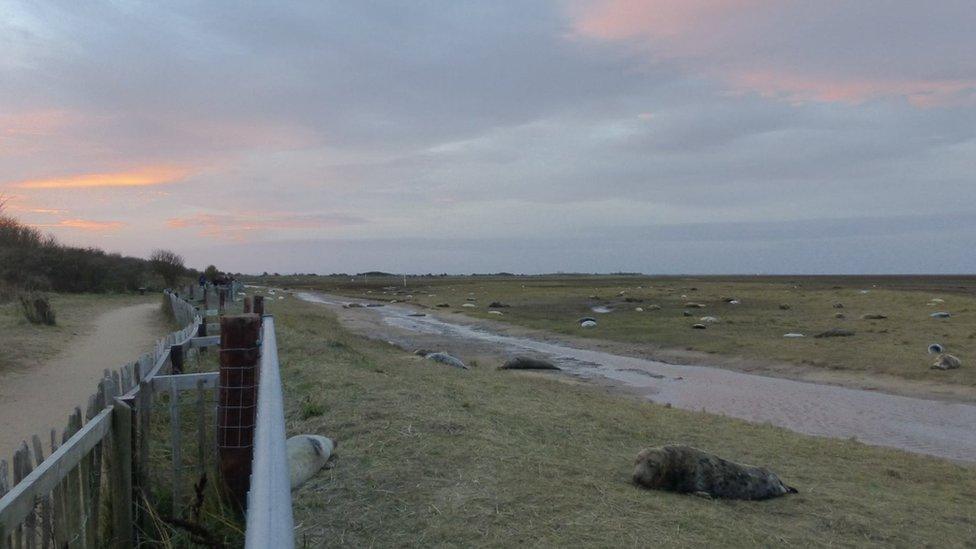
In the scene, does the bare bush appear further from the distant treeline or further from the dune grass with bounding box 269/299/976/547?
the dune grass with bounding box 269/299/976/547

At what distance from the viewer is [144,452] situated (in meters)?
4.62

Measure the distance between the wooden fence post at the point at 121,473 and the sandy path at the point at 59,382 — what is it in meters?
4.15

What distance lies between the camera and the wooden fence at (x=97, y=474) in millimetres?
3137

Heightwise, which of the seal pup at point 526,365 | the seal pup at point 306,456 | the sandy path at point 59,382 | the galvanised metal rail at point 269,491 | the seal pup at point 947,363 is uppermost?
the galvanised metal rail at point 269,491

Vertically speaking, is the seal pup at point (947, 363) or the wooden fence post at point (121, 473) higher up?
the wooden fence post at point (121, 473)

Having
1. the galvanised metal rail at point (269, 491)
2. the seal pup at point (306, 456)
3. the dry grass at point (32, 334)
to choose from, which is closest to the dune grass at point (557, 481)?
the seal pup at point (306, 456)

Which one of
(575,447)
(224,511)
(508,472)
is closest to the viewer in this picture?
(224,511)

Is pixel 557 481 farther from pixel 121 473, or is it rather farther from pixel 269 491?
pixel 269 491

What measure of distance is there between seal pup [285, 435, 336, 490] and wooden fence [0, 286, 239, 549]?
0.78 meters

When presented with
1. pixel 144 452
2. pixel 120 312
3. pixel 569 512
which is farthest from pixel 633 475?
pixel 120 312

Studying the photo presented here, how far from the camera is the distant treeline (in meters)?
39.1

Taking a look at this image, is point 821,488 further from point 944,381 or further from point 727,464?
point 944,381

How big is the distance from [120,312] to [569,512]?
27.6 m

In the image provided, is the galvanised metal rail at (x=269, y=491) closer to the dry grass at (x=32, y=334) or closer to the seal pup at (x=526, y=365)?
the dry grass at (x=32, y=334)
